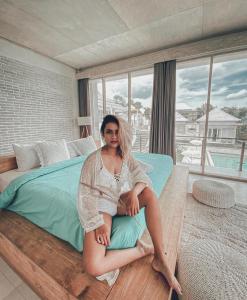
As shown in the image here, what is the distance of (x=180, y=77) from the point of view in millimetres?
3623

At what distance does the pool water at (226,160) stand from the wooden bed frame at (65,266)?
2.94m

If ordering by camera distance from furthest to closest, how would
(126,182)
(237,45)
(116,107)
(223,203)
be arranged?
(116,107), (237,45), (223,203), (126,182)

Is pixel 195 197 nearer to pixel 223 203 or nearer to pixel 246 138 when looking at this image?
pixel 223 203

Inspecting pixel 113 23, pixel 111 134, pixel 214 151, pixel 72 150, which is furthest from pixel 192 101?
pixel 111 134

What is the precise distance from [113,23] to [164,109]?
1.93 meters

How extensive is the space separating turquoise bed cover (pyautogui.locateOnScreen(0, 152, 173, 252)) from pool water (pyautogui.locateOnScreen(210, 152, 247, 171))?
2610 mm

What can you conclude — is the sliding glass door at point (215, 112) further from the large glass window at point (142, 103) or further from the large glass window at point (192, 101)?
the large glass window at point (142, 103)

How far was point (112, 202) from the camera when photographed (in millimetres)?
1074

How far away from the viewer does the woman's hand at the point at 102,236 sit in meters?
0.90

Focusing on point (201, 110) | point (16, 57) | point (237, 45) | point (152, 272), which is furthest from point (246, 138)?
point (16, 57)

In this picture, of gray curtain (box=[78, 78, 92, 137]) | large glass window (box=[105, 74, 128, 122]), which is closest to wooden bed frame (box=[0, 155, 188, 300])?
large glass window (box=[105, 74, 128, 122])

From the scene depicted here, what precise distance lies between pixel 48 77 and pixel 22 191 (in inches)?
128

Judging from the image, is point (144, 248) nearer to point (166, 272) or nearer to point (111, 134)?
point (166, 272)

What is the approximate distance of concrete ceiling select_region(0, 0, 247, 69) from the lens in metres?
2.13
